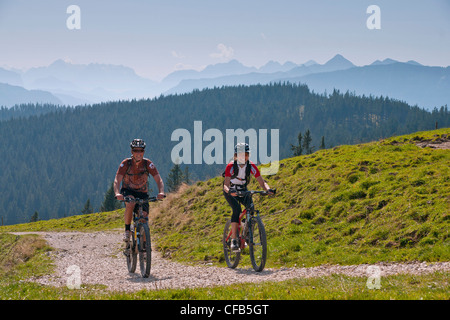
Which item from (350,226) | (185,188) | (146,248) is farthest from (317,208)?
(185,188)

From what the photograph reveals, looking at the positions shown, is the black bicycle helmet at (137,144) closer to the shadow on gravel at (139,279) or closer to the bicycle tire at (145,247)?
the bicycle tire at (145,247)

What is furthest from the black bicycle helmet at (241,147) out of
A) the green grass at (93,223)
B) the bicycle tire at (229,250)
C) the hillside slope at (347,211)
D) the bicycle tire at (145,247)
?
the green grass at (93,223)

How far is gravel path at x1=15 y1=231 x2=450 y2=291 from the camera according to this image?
1029cm

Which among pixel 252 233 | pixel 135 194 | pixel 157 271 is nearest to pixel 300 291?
pixel 252 233

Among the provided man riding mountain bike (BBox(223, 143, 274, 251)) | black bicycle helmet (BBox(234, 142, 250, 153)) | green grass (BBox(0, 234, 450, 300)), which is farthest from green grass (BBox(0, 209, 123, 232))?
green grass (BBox(0, 234, 450, 300))

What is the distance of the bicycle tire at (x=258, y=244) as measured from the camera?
37.3ft

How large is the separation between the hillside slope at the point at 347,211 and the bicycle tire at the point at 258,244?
193 cm

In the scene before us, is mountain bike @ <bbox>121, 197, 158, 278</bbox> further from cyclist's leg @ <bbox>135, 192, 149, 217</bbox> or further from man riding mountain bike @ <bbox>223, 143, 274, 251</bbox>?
man riding mountain bike @ <bbox>223, 143, 274, 251</bbox>

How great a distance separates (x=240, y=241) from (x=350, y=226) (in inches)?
212

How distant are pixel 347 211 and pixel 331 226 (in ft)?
4.01

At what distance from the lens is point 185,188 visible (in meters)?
32.5

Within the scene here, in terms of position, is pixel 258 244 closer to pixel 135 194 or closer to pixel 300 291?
pixel 135 194

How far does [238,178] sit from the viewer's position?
1198 centimetres
